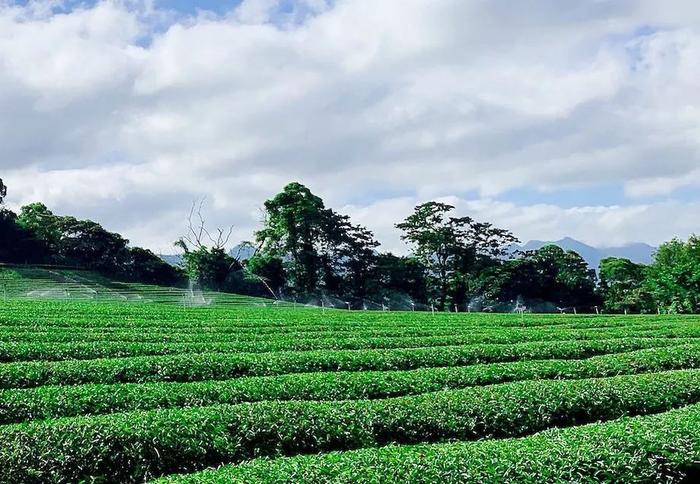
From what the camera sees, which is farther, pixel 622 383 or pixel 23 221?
pixel 23 221

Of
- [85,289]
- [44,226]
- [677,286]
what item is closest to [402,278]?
[677,286]

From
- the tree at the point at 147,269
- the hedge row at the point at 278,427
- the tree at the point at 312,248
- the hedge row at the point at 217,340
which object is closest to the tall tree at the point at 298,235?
the tree at the point at 312,248

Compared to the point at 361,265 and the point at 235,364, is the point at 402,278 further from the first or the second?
the point at 235,364

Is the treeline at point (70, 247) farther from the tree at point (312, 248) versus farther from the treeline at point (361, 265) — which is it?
the tree at point (312, 248)

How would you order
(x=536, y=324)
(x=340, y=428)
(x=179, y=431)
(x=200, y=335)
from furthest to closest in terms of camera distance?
1. (x=536, y=324)
2. (x=200, y=335)
3. (x=340, y=428)
4. (x=179, y=431)

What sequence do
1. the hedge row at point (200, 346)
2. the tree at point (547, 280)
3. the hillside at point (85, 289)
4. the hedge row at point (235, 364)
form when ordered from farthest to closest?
the tree at point (547, 280) → the hillside at point (85, 289) → the hedge row at point (200, 346) → the hedge row at point (235, 364)

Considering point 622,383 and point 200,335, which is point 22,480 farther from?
point 200,335

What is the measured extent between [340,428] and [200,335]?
48.2 ft

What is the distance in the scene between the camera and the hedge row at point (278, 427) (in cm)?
786

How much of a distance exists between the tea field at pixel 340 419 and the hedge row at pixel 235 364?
0.04m

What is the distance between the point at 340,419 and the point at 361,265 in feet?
189

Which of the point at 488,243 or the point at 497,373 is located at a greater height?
the point at 488,243

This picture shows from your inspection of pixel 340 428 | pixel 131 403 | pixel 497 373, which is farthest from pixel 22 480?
pixel 497 373

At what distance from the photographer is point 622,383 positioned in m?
12.4
